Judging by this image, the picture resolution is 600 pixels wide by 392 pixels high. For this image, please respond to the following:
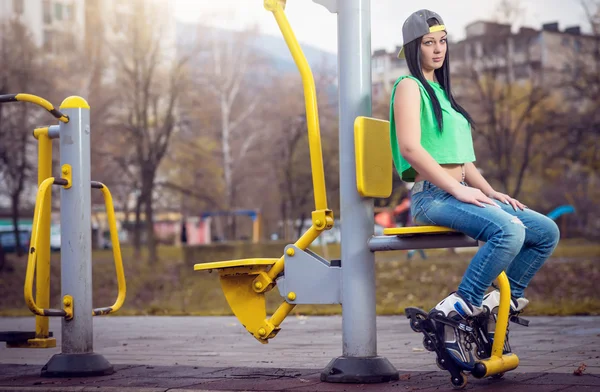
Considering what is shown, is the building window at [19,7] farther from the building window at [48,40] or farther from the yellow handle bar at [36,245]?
the yellow handle bar at [36,245]

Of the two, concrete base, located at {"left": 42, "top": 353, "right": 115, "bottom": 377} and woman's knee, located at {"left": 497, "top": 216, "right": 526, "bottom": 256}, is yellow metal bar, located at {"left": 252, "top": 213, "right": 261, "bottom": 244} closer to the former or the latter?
concrete base, located at {"left": 42, "top": 353, "right": 115, "bottom": 377}

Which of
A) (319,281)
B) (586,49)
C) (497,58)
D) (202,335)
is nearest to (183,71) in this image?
(497,58)

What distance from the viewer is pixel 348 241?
4504 mm

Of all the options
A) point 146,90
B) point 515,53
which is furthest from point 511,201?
point 146,90

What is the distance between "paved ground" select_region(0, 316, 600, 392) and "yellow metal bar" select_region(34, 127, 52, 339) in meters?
0.27

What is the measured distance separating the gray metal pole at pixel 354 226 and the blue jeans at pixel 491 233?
0.99ft

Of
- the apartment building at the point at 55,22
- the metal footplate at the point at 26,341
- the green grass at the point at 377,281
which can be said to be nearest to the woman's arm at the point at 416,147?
the metal footplate at the point at 26,341

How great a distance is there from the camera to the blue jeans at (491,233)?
13.1 feet

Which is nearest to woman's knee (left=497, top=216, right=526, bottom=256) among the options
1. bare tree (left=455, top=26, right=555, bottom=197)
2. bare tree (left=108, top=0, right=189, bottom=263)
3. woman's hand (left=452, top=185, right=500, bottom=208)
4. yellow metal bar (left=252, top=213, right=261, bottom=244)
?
woman's hand (left=452, top=185, right=500, bottom=208)

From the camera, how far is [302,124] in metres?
30.8

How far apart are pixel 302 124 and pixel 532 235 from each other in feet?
87.5

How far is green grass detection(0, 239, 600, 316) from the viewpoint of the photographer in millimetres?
16266

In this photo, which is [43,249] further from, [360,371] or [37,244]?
[360,371]

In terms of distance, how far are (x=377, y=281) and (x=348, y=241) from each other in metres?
13.8
